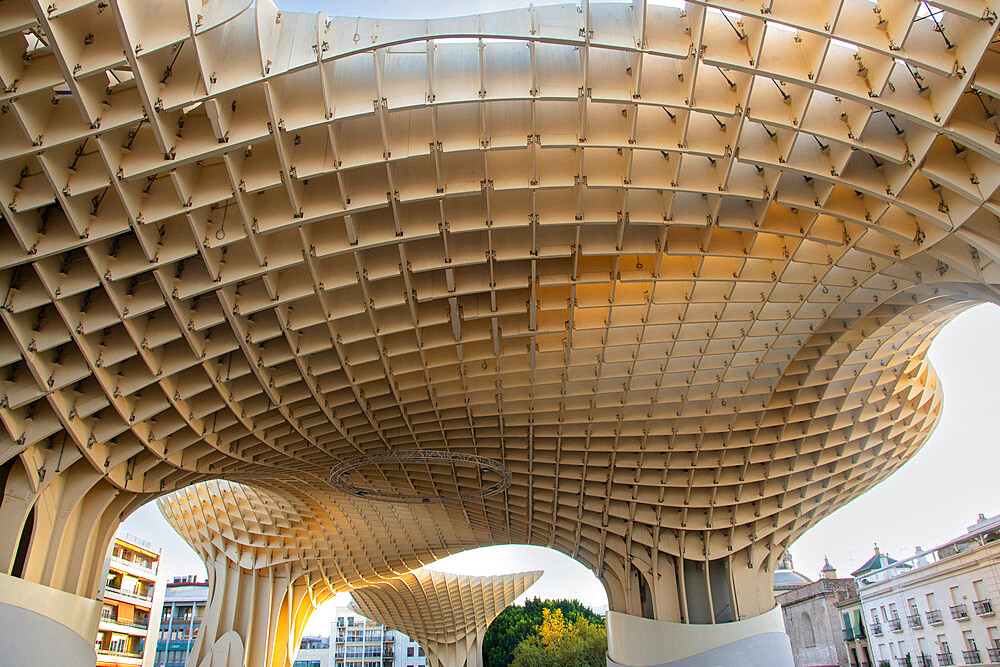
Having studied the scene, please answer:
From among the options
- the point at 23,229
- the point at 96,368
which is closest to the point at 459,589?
the point at 96,368

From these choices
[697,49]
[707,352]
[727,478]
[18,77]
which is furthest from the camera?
[727,478]

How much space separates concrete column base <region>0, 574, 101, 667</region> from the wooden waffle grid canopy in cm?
5176

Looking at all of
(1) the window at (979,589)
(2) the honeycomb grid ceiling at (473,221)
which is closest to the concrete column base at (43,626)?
(2) the honeycomb grid ceiling at (473,221)

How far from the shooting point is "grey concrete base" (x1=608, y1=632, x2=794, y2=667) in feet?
127

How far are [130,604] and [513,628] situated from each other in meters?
53.7

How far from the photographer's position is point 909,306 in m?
24.6

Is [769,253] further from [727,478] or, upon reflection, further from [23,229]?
[23,229]

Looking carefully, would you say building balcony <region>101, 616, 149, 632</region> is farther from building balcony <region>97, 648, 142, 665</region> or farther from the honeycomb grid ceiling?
the honeycomb grid ceiling

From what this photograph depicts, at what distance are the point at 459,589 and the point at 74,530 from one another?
201 ft

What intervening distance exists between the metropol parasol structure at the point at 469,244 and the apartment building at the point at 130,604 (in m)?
57.2

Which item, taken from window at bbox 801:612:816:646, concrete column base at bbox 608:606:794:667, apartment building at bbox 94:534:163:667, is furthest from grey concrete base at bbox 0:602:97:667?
window at bbox 801:612:816:646

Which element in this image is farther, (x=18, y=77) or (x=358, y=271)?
(x=358, y=271)

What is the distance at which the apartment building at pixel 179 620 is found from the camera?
11750cm

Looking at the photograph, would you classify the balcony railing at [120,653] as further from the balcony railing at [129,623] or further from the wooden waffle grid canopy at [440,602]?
the wooden waffle grid canopy at [440,602]
